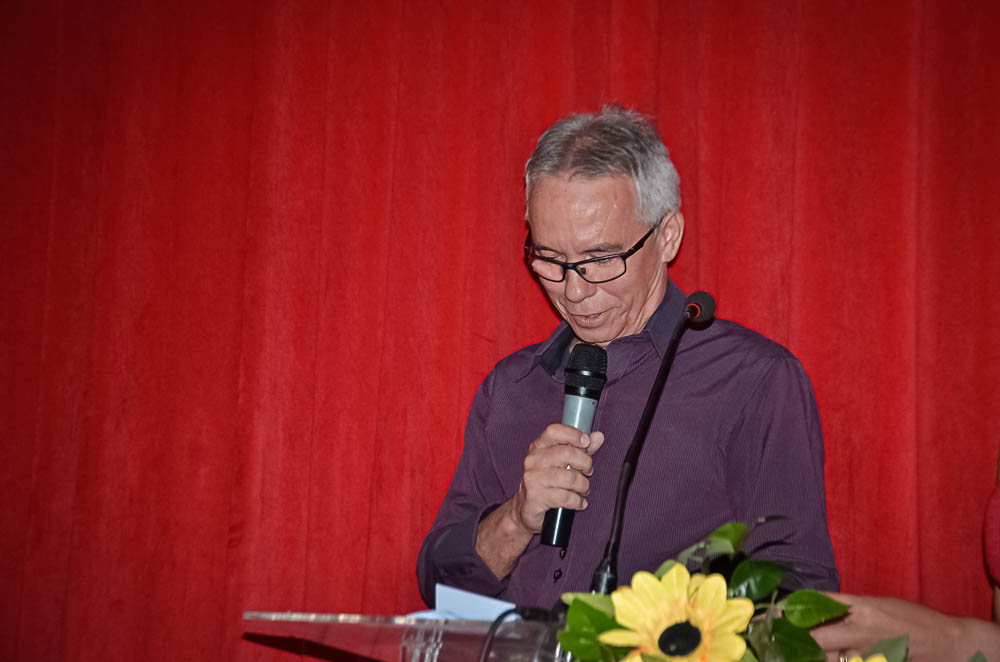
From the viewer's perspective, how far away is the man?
4.77 feet

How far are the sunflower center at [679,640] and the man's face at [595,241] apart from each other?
0.98 metres

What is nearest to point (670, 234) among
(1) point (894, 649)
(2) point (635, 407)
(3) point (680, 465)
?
(2) point (635, 407)

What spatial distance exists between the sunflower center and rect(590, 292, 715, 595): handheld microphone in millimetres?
199

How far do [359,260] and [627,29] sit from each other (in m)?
0.90

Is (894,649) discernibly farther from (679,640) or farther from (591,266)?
(591,266)

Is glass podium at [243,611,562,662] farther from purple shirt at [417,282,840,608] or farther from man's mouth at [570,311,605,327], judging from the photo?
man's mouth at [570,311,605,327]

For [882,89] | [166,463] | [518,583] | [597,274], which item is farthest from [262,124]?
[882,89]

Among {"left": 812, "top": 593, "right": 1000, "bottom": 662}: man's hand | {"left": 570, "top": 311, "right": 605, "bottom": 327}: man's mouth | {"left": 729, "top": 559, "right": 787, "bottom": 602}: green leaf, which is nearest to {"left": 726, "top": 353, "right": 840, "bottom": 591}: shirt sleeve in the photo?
{"left": 812, "top": 593, "right": 1000, "bottom": 662}: man's hand

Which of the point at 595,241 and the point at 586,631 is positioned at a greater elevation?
the point at 595,241

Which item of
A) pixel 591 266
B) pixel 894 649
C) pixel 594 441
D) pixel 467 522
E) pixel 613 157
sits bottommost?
pixel 467 522

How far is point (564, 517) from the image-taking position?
1.17 m

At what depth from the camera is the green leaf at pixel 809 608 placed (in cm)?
60

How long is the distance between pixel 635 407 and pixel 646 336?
0.53 ft

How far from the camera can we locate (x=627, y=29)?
192 cm
